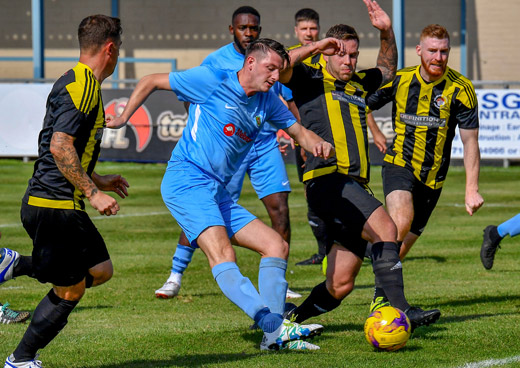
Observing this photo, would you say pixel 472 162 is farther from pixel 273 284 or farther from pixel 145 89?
pixel 145 89

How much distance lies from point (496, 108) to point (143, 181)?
7800 millimetres

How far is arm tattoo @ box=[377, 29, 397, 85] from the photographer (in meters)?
7.61

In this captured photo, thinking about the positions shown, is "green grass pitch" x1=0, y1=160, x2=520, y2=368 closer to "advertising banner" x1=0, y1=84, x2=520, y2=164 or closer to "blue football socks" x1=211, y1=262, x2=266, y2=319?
"blue football socks" x1=211, y1=262, x2=266, y2=319

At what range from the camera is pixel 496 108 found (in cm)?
2069

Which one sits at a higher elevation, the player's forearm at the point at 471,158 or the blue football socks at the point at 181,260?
the player's forearm at the point at 471,158

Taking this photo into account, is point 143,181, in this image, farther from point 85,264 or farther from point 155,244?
point 85,264

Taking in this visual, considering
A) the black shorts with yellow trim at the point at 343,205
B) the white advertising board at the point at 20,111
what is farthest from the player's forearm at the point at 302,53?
the white advertising board at the point at 20,111

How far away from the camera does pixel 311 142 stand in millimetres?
6512

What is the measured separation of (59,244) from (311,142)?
6.28 ft

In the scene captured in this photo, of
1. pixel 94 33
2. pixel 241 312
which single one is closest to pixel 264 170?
pixel 241 312

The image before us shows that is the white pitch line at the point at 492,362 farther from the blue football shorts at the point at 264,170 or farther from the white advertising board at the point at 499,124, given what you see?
the white advertising board at the point at 499,124

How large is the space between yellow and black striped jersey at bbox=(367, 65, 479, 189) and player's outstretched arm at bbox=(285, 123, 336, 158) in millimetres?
1593

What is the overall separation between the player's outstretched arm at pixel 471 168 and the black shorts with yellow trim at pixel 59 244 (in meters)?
3.14

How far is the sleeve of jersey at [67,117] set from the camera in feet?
17.8
